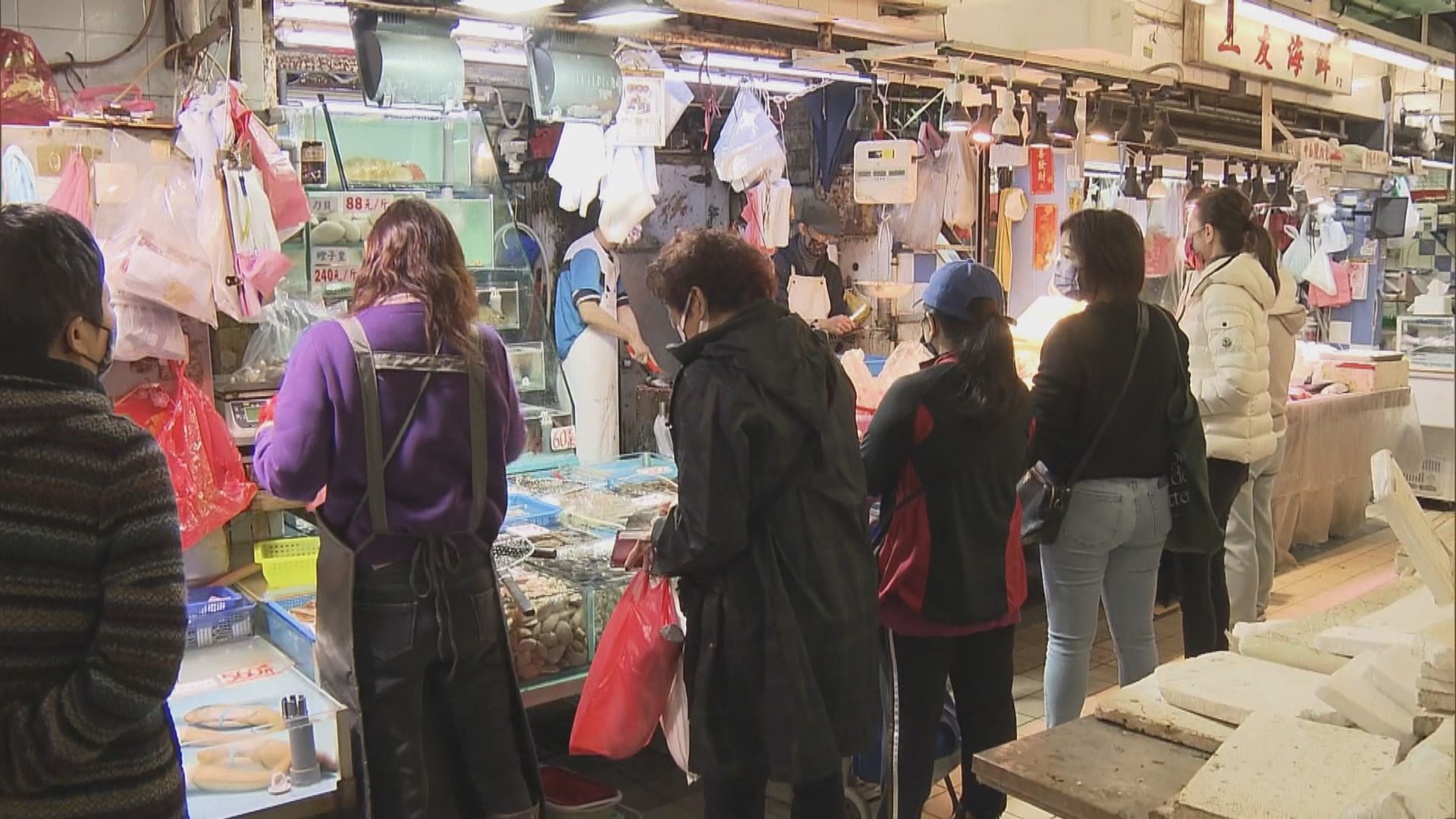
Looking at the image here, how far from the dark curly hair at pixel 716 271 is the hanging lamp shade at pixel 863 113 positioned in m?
3.47

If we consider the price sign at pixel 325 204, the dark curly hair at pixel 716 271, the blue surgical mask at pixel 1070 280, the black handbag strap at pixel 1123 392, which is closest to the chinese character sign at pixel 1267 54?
the blue surgical mask at pixel 1070 280

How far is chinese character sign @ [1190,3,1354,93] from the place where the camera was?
7.95m

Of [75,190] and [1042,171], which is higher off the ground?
[1042,171]

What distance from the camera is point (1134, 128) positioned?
643 cm

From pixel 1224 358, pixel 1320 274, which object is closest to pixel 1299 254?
pixel 1320 274

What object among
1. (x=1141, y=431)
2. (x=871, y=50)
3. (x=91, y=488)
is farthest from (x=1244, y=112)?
(x=91, y=488)

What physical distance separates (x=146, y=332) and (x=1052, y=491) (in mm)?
2675

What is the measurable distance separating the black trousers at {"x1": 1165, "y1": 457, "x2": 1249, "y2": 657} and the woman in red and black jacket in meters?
1.28

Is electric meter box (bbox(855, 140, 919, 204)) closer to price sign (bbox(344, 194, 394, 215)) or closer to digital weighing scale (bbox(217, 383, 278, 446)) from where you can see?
price sign (bbox(344, 194, 394, 215))

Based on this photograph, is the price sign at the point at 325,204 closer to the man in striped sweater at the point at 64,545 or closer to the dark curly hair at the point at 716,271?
Result: the dark curly hair at the point at 716,271

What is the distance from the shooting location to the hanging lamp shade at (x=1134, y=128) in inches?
249

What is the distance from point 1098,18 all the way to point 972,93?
2.66 ft

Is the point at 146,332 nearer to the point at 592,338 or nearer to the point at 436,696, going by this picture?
the point at 436,696

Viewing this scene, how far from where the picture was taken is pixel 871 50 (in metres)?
5.62
